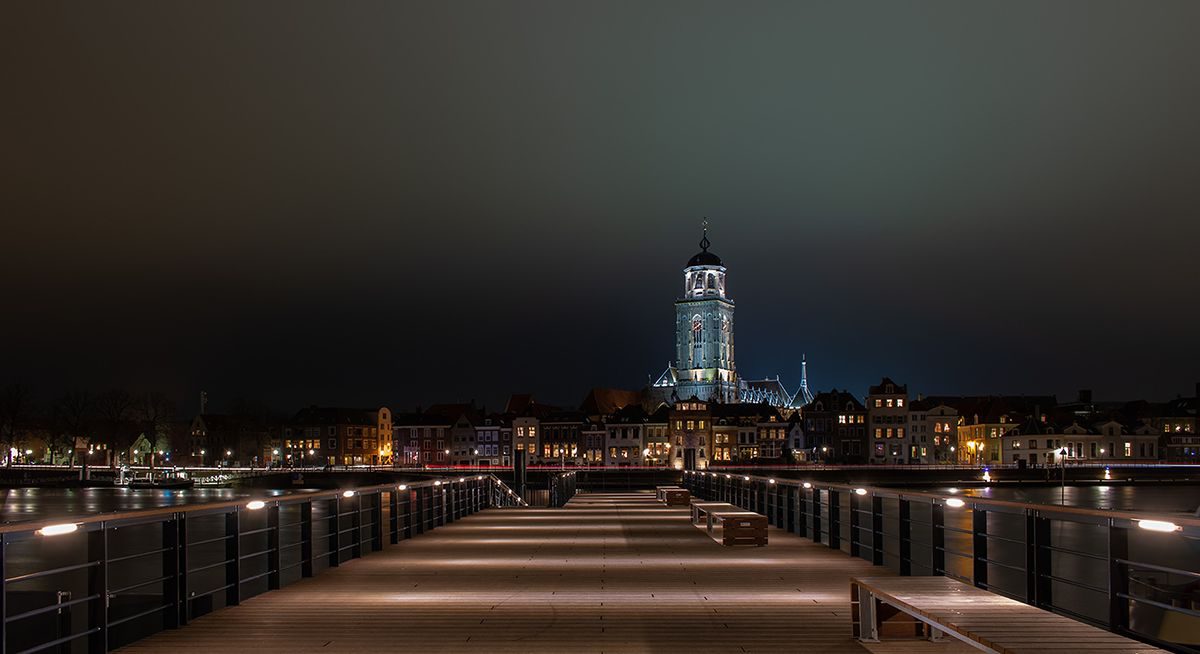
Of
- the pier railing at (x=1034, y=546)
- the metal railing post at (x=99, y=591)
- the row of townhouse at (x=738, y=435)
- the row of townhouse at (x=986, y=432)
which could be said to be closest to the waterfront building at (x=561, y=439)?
the row of townhouse at (x=738, y=435)

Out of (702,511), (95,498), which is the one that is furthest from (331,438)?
(702,511)

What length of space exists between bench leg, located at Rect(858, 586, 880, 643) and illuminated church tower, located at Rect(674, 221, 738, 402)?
175 m

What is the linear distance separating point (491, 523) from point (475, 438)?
116748 millimetres

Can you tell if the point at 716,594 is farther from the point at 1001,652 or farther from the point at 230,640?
the point at 1001,652

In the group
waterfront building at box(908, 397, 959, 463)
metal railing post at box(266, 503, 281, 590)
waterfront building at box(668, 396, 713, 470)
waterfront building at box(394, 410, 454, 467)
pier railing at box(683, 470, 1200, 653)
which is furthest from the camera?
waterfront building at box(394, 410, 454, 467)

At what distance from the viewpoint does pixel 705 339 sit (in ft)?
630

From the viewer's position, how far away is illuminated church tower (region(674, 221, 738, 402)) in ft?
607

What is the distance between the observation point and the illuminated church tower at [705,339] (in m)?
185

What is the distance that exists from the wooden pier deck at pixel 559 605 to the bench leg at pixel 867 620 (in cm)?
16

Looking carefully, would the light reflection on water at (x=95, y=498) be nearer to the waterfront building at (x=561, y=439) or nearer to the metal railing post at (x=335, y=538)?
the waterfront building at (x=561, y=439)

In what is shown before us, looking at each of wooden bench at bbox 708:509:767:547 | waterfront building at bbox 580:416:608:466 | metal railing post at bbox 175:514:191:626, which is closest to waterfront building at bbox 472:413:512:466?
waterfront building at bbox 580:416:608:466

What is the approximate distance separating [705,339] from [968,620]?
186 metres

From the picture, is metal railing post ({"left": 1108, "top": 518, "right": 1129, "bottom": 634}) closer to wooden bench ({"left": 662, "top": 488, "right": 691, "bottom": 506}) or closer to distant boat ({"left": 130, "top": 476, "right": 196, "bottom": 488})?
wooden bench ({"left": 662, "top": 488, "right": 691, "bottom": 506})

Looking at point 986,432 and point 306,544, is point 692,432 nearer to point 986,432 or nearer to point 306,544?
point 986,432
